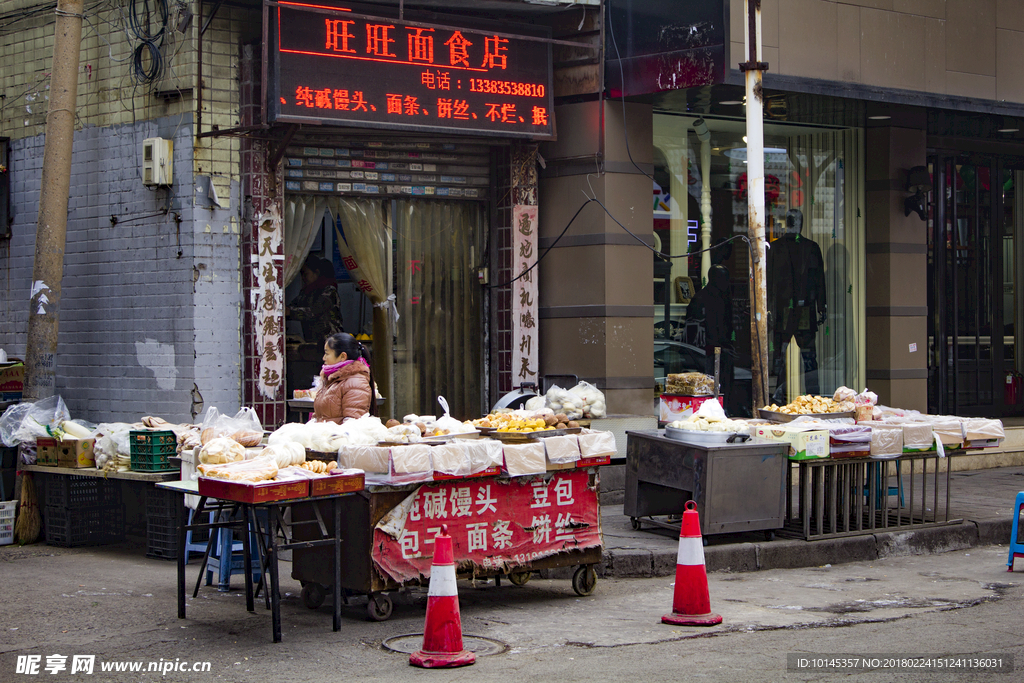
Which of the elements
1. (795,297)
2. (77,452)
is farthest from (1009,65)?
(77,452)

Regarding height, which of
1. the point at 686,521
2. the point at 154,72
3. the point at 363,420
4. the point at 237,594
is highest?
→ the point at 154,72

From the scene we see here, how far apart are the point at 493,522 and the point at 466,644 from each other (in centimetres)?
130

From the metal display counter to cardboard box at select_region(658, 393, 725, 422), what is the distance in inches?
100

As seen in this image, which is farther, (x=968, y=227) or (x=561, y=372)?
(x=968, y=227)

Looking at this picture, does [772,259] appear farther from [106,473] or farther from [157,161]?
[106,473]

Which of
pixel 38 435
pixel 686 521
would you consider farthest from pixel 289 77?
pixel 686 521

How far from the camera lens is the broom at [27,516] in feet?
35.0

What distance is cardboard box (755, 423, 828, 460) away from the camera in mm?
10023

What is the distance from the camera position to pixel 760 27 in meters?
11.6

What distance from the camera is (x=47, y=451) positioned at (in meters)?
10.6

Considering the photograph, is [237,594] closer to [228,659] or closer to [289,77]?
[228,659]

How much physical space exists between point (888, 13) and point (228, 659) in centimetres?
1102

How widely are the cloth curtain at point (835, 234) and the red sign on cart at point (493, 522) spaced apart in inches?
305

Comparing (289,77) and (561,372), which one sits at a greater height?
(289,77)
